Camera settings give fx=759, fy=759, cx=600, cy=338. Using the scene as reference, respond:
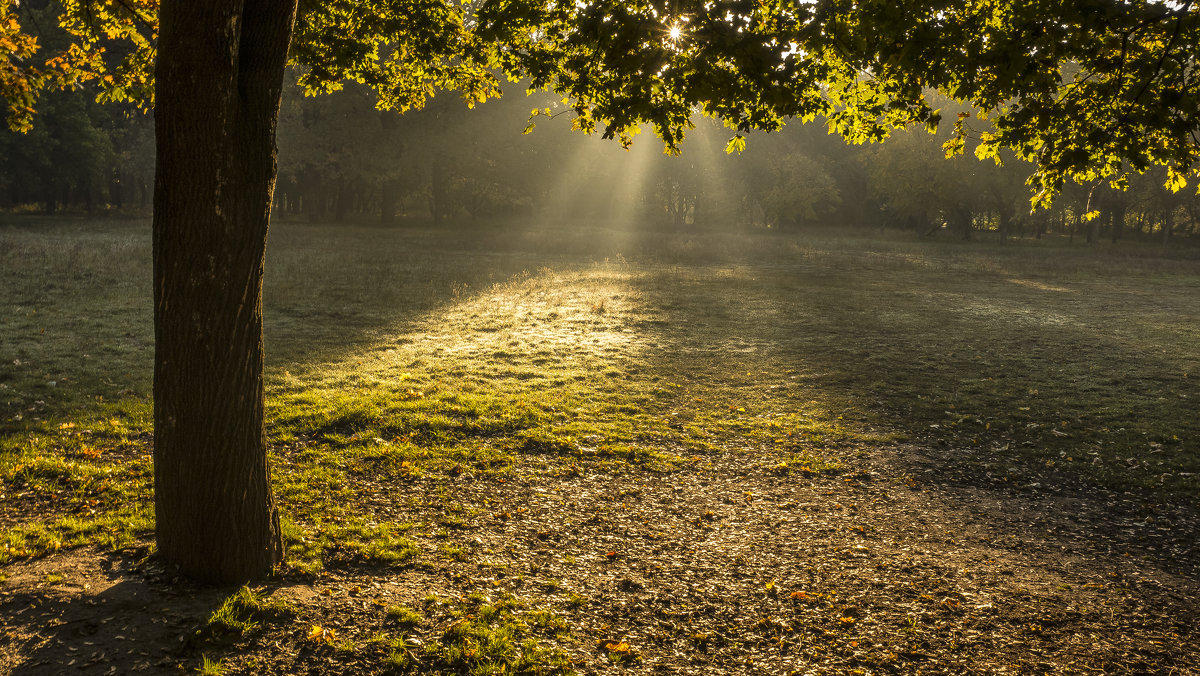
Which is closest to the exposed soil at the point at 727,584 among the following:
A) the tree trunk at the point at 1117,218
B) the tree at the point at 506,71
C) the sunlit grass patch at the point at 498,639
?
the sunlit grass patch at the point at 498,639

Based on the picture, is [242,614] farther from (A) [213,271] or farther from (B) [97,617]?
(A) [213,271]

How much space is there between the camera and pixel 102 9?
8508 millimetres

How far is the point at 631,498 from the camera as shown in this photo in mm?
8156

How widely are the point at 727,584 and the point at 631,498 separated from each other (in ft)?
6.85

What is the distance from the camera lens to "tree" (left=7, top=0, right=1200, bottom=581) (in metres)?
4.75

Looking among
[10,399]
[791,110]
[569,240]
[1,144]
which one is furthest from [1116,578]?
[1,144]

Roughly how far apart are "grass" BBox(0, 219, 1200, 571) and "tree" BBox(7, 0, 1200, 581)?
136 centimetres

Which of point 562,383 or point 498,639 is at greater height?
point 562,383

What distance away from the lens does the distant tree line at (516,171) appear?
1880 inches

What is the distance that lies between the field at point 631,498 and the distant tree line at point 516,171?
30.2 meters

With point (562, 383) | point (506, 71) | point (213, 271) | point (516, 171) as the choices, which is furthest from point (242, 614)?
point (516, 171)

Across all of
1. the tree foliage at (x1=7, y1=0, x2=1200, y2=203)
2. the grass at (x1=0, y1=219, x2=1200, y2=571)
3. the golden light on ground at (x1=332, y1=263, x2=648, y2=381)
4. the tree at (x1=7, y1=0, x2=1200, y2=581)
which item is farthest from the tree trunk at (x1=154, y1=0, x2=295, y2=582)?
the golden light on ground at (x1=332, y1=263, x2=648, y2=381)

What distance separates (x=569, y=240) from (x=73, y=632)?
4174 centimetres

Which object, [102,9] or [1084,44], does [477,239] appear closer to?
[102,9]
